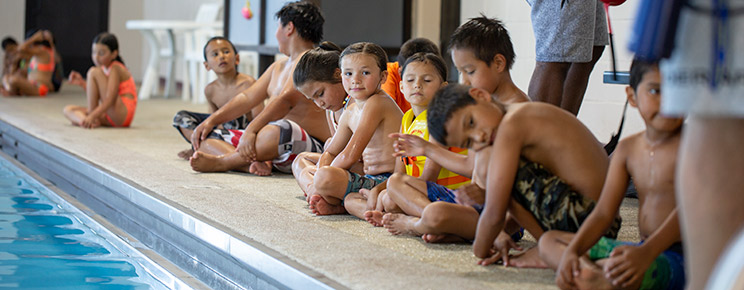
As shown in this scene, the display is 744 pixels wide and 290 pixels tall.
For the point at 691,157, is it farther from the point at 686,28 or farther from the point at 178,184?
the point at 178,184

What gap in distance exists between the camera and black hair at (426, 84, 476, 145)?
7.35 ft

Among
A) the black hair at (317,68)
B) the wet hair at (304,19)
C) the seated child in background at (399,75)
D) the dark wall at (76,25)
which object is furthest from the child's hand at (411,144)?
the dark wall at (76,25)

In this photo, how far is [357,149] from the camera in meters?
3.21

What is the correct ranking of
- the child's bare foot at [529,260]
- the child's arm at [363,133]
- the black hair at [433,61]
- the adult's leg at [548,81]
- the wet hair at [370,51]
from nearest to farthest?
the child's bare foot at [529,260] < the black hair at [433,61] < the child's arm at [363,133] < the wet hair at [370,51] < the adult's leg at [548,81]

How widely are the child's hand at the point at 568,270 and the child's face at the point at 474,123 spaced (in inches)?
15.6

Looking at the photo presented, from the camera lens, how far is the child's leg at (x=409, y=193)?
9.11 feet

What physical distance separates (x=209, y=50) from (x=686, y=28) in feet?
13.1

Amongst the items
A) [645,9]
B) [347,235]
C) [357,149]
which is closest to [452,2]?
[357,149]

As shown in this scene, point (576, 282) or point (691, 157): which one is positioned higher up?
point (691, 157)

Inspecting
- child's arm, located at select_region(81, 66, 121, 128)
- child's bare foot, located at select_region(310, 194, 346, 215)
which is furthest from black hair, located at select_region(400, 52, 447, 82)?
child's arm, located at select_region(81, 66, 121, 128)

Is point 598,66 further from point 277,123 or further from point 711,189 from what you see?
point 711,189

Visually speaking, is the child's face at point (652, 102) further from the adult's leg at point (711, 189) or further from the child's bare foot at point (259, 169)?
the child's bare foot at point (259, 169)

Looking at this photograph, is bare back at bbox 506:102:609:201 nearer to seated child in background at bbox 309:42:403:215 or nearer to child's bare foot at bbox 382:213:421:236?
child's bare foot at bbox 382:213:421:236

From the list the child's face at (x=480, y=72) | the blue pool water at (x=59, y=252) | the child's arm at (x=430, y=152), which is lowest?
the blue pool water at (x=59, y=252)
